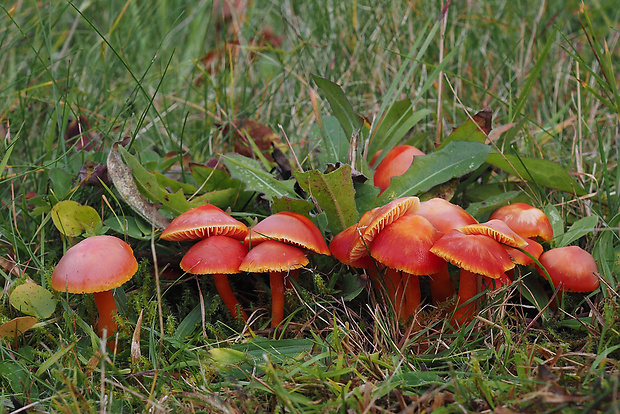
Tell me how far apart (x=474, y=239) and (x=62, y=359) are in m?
1.35

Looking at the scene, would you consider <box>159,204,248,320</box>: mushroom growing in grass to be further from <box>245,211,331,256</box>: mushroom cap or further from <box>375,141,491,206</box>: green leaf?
<box>375,141,491,206</box>: green leaf

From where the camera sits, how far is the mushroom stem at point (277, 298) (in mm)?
1899

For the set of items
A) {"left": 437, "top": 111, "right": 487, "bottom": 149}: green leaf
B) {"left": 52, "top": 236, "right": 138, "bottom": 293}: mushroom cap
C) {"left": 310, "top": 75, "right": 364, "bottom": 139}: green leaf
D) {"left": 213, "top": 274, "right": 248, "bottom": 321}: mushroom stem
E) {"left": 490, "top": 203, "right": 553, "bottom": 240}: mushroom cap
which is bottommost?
{"left": 213, "top": 274, "right": 248, "bottom": 321}: mushroom stem

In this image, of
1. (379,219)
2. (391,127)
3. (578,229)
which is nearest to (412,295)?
(379,219)

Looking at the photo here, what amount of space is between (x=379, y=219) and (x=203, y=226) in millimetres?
588

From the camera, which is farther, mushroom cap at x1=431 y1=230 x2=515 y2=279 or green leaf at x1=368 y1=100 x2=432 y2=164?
green leaf at x1=368 y1=100 x2=432 y2=164

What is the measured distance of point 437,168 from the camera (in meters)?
2.25

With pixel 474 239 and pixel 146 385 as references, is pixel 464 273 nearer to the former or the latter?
pixel 474 239

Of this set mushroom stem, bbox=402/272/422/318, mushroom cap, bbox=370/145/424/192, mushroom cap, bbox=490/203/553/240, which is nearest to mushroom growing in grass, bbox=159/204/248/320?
mushroom stem, bbox=402/272/422/318

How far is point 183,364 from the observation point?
64.5 inches

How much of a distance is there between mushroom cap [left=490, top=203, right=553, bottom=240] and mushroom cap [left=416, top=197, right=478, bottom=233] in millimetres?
178

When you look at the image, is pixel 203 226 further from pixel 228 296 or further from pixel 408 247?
pixel 408 247

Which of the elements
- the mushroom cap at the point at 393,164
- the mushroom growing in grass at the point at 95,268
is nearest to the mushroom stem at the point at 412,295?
the mushroom cap at the point at 393,164

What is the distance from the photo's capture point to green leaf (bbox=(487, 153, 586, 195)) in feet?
7.49
